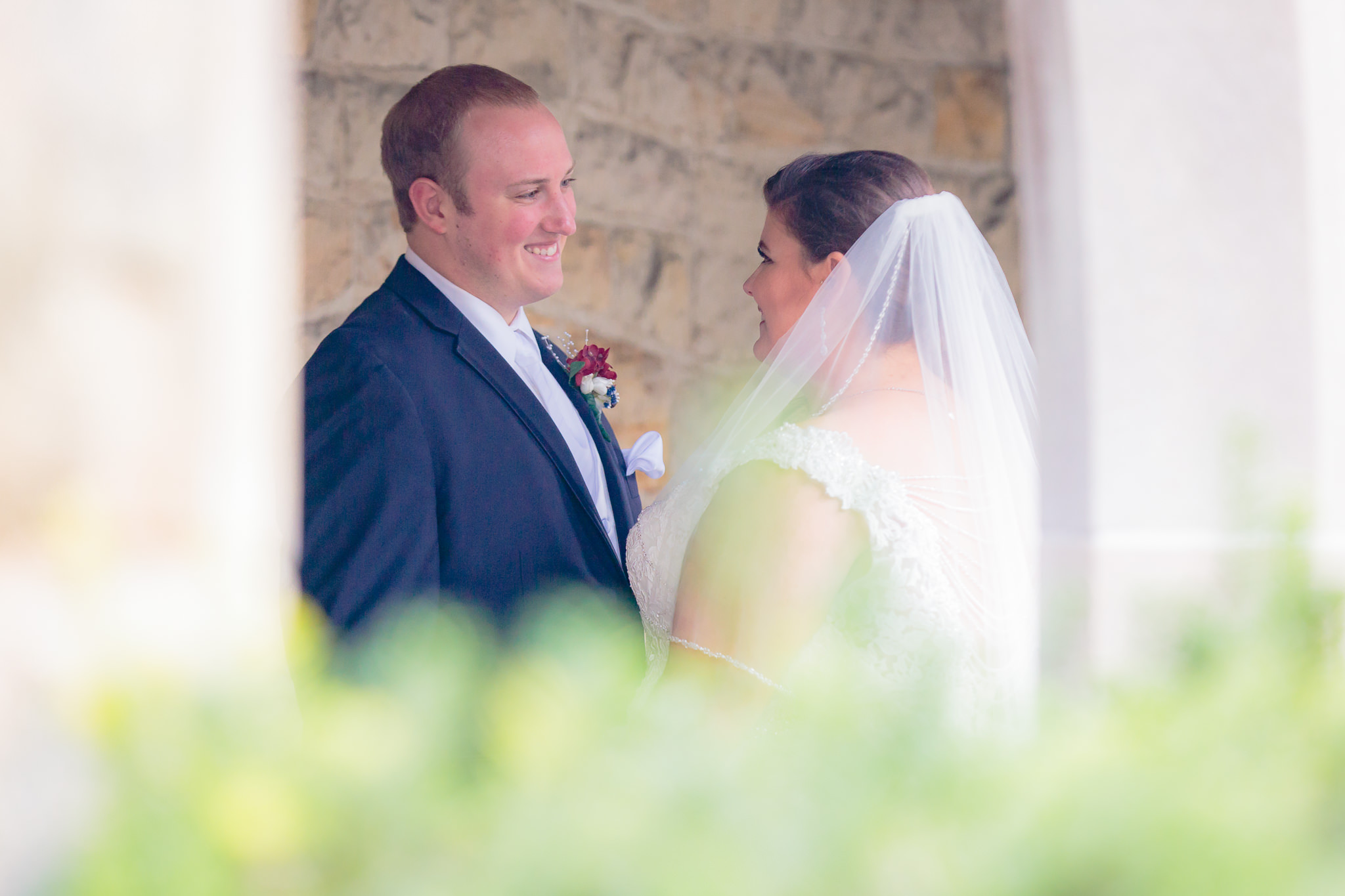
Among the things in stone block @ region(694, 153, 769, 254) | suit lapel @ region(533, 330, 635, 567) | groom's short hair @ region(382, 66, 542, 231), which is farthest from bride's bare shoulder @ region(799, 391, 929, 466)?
stone block @ region(694, 153, 769, 254)

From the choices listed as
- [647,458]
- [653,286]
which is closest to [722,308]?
[653,286]

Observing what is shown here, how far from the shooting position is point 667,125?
14.1 ft

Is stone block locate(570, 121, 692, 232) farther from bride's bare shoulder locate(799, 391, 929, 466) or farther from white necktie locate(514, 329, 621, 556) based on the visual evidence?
bride's bare shoulder locate(799, 391, 929, 466)

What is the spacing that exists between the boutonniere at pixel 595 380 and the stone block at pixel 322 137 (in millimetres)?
1367

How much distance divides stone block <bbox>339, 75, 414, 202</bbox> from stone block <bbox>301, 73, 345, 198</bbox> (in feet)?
0.07

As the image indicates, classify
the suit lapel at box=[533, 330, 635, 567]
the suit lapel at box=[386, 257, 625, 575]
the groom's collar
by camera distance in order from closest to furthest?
1. the suit lapel at box=[386, 257, 625, 575]
2. the groom's collar
3. the suit lapel at box=[533, 330, 635, 567]

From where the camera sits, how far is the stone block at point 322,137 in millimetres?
3709

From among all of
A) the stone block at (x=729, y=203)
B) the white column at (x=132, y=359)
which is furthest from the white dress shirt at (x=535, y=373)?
the white column at (x=132, y=359)

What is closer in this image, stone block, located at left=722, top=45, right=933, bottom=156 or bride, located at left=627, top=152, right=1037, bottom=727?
bride, located at left=627, top=152, right=1037, bottom=727

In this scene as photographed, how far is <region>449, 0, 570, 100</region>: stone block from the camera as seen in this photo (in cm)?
391

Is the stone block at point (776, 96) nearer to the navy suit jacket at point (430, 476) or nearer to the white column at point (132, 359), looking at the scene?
the navy suit jacket at point (430, 476)

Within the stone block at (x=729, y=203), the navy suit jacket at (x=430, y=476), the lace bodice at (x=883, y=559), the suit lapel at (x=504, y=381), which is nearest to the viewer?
the lace bodice at (x=883, y=559)

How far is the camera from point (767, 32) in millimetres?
4449

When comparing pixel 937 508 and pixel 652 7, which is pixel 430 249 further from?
pixel 652 7
